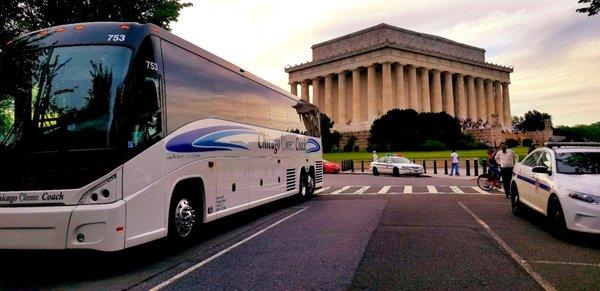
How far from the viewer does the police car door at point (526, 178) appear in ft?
33.1

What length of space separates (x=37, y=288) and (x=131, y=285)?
3.73 ft

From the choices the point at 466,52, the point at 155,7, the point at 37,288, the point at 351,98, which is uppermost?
the point at 466,52

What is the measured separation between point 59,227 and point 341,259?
3701mm

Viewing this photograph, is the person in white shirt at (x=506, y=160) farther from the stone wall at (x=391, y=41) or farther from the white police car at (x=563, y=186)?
the stone wall at (x=391, y=41)

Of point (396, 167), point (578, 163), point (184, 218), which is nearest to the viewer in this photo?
point (184, 218)

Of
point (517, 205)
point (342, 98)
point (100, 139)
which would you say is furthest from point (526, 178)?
point (342, 98)

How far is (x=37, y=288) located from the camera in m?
5.57

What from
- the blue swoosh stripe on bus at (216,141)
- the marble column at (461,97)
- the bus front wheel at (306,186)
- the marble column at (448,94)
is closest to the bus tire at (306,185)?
the bus front wheel at (306,186)

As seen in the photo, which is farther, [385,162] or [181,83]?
[385,162]

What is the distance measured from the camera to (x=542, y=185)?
9094 mm

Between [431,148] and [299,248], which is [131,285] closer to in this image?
[299,248]

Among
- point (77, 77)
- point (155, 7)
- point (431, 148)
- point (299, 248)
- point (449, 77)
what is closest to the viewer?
point (77, 77)

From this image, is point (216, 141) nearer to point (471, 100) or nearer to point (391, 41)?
point (391, 41)

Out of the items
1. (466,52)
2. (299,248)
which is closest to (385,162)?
(299,248)
